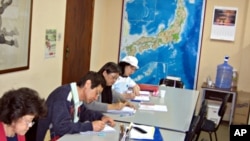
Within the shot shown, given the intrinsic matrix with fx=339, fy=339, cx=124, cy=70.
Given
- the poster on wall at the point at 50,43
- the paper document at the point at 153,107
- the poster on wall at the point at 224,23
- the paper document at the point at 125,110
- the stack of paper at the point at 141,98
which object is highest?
the poster on wall at the point at 224,23

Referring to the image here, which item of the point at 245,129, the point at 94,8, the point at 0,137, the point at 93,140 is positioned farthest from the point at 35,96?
the point at 94,8

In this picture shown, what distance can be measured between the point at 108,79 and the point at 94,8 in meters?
2.81

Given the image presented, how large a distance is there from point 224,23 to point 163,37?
1.07 meters

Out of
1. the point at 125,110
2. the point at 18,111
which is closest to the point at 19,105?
the point at 18,111

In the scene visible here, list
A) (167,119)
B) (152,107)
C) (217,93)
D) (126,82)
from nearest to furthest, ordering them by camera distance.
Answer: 1. (167,119)
2. (152,107)
3. (126,82)
4. (217,93)

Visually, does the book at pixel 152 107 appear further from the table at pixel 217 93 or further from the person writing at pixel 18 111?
the table at pixel 217 93

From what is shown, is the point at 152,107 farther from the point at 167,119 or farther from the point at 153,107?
the point at 167,119

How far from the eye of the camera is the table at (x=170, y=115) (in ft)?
9.50

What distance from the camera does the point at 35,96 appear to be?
179cm

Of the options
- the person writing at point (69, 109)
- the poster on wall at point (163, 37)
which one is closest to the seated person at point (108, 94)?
the person writing at point (69, 109)

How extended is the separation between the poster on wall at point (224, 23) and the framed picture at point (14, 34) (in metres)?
3.29

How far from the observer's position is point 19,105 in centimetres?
171

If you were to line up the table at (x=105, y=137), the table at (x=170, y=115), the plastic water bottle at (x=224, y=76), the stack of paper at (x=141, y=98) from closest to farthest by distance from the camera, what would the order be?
the table at (x=105, y=137), the table at (x=170, y=115), the stack of paper at (x=141, y=98), the plastic water bottle at (x=224, y=76)

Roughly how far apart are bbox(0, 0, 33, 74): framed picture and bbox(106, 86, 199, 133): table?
1303 millimetres
